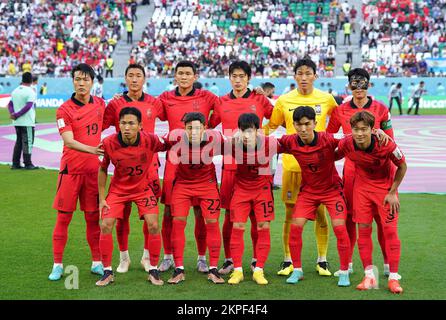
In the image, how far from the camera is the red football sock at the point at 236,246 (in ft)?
25.5

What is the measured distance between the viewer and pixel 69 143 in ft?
25.7

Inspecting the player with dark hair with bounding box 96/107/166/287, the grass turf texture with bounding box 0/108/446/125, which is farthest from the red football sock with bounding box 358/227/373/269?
the grass turf texture with bounding box 0/108/446/125

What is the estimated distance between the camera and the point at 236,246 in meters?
7.79

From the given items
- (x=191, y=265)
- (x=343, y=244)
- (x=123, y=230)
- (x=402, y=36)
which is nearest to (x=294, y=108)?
(x=343, y=244)

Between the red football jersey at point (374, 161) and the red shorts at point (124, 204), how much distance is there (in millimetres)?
2019

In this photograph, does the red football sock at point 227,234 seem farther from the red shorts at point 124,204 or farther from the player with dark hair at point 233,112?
the red shorts at point 124,204

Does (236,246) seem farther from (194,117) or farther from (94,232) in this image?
(94,232)

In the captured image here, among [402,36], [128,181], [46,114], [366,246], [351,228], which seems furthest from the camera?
[402,36]

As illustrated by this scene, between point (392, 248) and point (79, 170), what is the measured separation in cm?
338

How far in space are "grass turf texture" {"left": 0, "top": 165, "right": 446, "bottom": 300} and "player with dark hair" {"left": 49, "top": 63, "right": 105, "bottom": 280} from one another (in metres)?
0.41

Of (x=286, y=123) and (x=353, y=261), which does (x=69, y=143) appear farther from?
(x=353, y=261)

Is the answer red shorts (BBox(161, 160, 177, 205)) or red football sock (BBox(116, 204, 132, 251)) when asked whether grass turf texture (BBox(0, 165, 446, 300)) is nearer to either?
red football sock (BBox(116, 204, 132, 251))

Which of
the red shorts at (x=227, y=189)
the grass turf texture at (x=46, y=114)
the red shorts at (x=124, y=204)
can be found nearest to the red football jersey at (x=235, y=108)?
the red shorts at (x=227, y=189)
